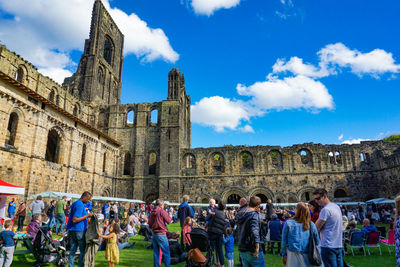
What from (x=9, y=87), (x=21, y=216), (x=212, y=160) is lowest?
(x=21, y=216)

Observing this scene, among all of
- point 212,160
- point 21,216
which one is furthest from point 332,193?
point 21,216

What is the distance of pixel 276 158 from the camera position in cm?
2928

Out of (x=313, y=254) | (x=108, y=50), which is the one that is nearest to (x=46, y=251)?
(x=313, y=254)

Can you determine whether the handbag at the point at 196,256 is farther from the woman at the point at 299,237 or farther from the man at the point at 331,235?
the man at the point at 331,235

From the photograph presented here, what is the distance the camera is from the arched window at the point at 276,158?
1117 inches

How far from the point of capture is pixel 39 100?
712 inches

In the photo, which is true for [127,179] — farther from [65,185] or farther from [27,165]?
[27,165]

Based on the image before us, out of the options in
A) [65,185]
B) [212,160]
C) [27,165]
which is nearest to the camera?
[27,165]

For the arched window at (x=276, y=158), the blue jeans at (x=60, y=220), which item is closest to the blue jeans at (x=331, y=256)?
the blue jeans at (x=60, y=220)

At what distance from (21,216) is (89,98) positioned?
21703 millimetres

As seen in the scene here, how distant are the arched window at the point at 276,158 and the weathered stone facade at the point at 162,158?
0.35ft

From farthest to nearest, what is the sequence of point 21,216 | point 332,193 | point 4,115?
point 332,193 → point 4,115 → point 21,216

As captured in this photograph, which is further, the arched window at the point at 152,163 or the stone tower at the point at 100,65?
the stone tower at the point at 100,65

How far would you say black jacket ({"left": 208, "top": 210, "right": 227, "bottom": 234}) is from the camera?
614cm
